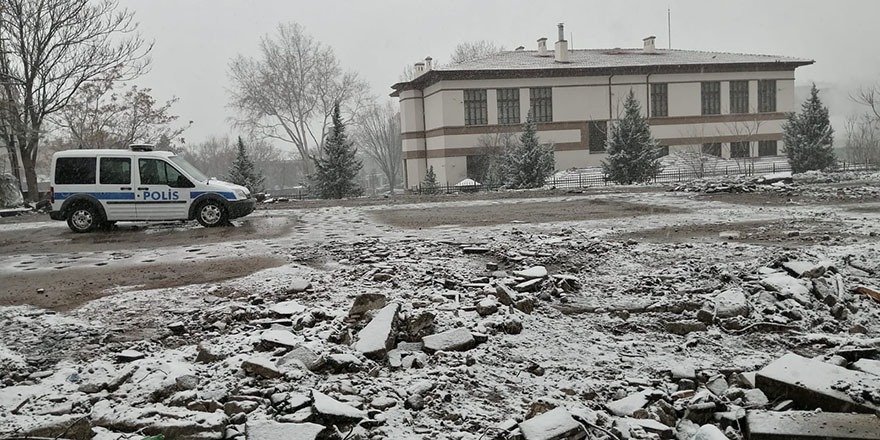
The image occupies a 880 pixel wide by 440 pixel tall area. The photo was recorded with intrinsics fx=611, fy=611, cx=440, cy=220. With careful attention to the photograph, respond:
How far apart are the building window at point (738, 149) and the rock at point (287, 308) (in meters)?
43.3

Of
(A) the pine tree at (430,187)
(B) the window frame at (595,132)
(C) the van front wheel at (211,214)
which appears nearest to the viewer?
(C) the van front wheel at (211,214)

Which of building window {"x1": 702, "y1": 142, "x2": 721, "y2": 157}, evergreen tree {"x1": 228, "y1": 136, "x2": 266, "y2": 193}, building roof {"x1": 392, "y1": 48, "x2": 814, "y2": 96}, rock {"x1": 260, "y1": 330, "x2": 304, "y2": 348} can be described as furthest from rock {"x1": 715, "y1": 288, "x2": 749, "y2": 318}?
building window {"x1": 702, "y1": 142, "x2": 721, "y2": 157}

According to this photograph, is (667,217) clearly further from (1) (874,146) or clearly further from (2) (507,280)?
(1) (874,146)

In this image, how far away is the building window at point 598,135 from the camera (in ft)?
138

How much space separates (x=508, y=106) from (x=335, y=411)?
38914mm

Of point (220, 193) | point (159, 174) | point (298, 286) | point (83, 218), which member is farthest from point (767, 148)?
point (298, 286)

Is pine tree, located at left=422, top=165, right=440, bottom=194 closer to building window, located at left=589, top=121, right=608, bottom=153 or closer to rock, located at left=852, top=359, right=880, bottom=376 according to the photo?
building window, located at left=589, top=121, right=608, bottom=153

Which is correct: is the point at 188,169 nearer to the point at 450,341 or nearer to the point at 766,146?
the point at 450,341

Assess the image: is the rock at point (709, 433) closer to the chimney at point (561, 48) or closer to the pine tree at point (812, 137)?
the pine tree at point (812, 137)

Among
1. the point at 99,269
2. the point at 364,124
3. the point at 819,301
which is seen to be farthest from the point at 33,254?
the point at 364,124

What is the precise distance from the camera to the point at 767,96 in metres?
44.6

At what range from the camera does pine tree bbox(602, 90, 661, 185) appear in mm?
30484

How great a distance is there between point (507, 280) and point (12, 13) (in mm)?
28358

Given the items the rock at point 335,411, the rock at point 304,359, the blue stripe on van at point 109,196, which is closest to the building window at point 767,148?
the blue stripe on van at point 109,196
